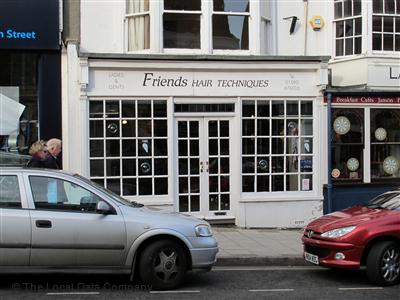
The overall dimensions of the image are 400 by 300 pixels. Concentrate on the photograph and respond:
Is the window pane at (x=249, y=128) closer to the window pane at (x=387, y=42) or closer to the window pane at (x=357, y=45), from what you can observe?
the window pane at (x=357, y=45)

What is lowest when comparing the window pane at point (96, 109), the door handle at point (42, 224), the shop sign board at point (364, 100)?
the door handle at point (42, 224)

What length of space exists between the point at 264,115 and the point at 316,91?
128 centimetres

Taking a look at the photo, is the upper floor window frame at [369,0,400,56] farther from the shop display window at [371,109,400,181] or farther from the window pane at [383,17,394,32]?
the shop display window at [371,109,400,181]

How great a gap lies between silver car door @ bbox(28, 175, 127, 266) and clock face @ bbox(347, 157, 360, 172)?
7.45m

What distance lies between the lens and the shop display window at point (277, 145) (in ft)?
41.6

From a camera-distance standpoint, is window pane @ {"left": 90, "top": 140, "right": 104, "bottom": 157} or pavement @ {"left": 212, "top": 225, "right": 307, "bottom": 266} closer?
pavement @ {"left": 212, "top": 225, "right": 307, "bottom": 266}

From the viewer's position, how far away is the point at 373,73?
13.2 meters

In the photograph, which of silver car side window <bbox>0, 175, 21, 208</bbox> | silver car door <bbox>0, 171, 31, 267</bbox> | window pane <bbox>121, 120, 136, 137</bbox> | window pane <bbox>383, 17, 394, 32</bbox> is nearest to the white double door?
window pane <bbox>121, 120, 136, 137</bbox>

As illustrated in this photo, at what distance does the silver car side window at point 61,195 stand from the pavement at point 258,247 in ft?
9.19

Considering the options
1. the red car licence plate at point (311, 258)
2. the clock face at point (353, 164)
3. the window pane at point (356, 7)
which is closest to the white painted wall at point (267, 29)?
the window pane at point (356, 7)

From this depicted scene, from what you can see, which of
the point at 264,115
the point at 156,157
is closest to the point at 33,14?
the point at 156,157

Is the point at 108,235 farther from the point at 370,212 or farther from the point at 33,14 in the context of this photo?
the point at 33,14

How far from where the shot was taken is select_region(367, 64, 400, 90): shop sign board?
522 inches

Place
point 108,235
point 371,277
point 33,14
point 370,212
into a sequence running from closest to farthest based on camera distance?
point 108,235 → point 371,277 → point 370,212 → point 33,14
